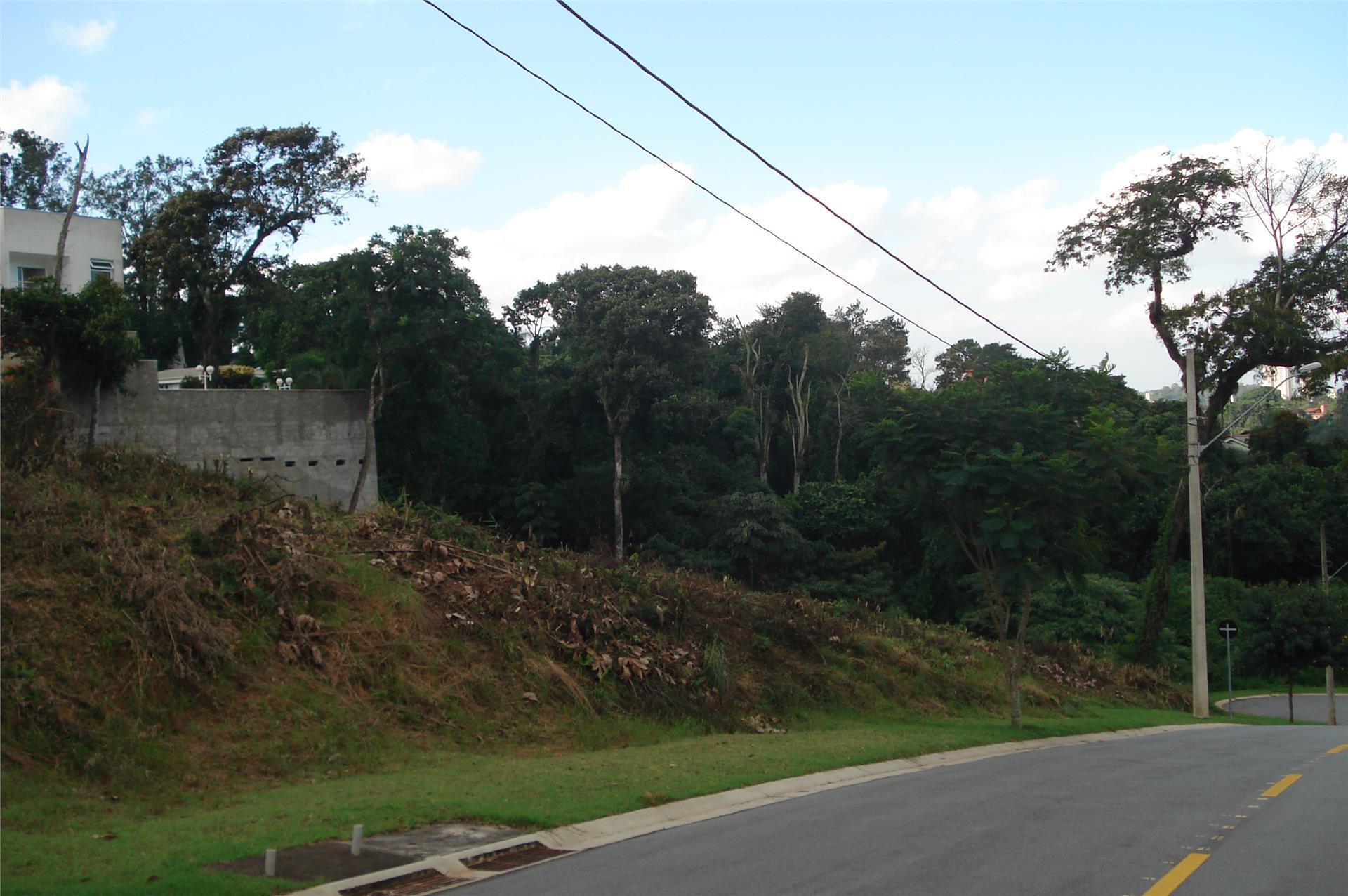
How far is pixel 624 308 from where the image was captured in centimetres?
4897

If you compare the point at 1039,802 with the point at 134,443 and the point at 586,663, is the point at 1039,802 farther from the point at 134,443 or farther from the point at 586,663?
the point at 134,443

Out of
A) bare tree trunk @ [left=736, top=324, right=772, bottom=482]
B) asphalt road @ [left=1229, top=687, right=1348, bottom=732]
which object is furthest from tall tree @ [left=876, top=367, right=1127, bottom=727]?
bare tree trunk @ [left=736, top=324, right=772, bottom=482]

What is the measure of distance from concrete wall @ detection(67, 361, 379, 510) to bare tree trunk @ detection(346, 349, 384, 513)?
167mm

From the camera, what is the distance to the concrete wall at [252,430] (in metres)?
26.6

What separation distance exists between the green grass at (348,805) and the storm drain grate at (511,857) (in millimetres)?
636

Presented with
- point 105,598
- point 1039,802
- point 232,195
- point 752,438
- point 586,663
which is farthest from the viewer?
point 752,438

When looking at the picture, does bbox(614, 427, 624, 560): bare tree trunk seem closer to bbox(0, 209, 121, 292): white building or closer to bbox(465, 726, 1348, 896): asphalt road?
bbox(0, 209, 121, 292): white building

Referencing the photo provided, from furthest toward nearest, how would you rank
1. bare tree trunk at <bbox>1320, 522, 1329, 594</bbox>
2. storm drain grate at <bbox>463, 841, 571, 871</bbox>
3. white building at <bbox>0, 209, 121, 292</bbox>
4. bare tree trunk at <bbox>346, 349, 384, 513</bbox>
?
bare tree trunk at <bbox>1320, 522, 1329, 594</bbox> < bare tree trunk at <bbox>346, 349, 384, 513</bbox> < white building at <bbox>0, 209, 121, 292</bbox> < storm drain grate at <bbox>463, 841, 571, 871</bbox>

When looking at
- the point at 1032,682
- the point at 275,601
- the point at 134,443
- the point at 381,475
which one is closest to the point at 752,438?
the point at 381,475

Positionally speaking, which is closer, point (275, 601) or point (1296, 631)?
point (275, 601)

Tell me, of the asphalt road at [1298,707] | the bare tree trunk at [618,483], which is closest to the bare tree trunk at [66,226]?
the bare tree trunk at [618,483]

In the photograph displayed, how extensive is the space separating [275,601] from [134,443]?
9782 mm

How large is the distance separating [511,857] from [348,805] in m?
2.33

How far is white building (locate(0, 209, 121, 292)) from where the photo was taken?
2955 centimetres
